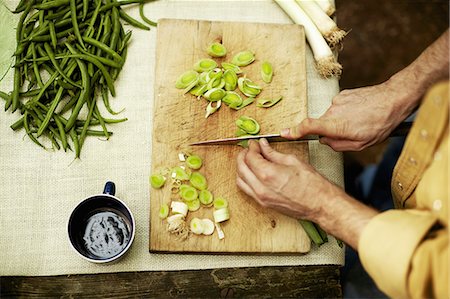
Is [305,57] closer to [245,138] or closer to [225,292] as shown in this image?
[245,138]

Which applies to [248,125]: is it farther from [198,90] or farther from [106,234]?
[106,234]

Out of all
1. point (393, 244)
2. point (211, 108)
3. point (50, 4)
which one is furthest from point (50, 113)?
point (393, 244)

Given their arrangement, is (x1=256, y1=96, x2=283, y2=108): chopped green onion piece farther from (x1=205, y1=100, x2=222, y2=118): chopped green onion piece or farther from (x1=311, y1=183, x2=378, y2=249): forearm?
(x1=311, y1=183, x2=378, y2=249): forearm

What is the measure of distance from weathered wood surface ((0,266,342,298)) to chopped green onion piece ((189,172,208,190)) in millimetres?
238

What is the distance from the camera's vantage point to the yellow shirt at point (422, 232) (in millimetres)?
1119

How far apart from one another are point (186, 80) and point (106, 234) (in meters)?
0.48

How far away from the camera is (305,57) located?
172 cm

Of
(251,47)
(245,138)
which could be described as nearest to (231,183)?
(245,138)

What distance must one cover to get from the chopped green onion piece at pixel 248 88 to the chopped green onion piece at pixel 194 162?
238mm

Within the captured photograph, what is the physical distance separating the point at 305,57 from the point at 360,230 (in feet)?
2.08

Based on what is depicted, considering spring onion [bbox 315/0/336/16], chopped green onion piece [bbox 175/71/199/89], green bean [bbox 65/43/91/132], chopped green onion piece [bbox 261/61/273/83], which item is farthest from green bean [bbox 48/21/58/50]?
spring onion [bbox 315/0/336/16]

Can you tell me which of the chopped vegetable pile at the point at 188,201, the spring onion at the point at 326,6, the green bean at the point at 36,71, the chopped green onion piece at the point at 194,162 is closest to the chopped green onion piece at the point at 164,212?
the chopped vegetable pile at the point at 188,201

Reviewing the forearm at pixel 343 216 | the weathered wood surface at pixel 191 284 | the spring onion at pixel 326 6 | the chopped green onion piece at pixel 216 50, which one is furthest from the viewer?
the spring onion at pixel 326 6

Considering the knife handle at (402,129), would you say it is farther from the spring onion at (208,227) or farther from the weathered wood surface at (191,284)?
the spring onion at (208,227)
